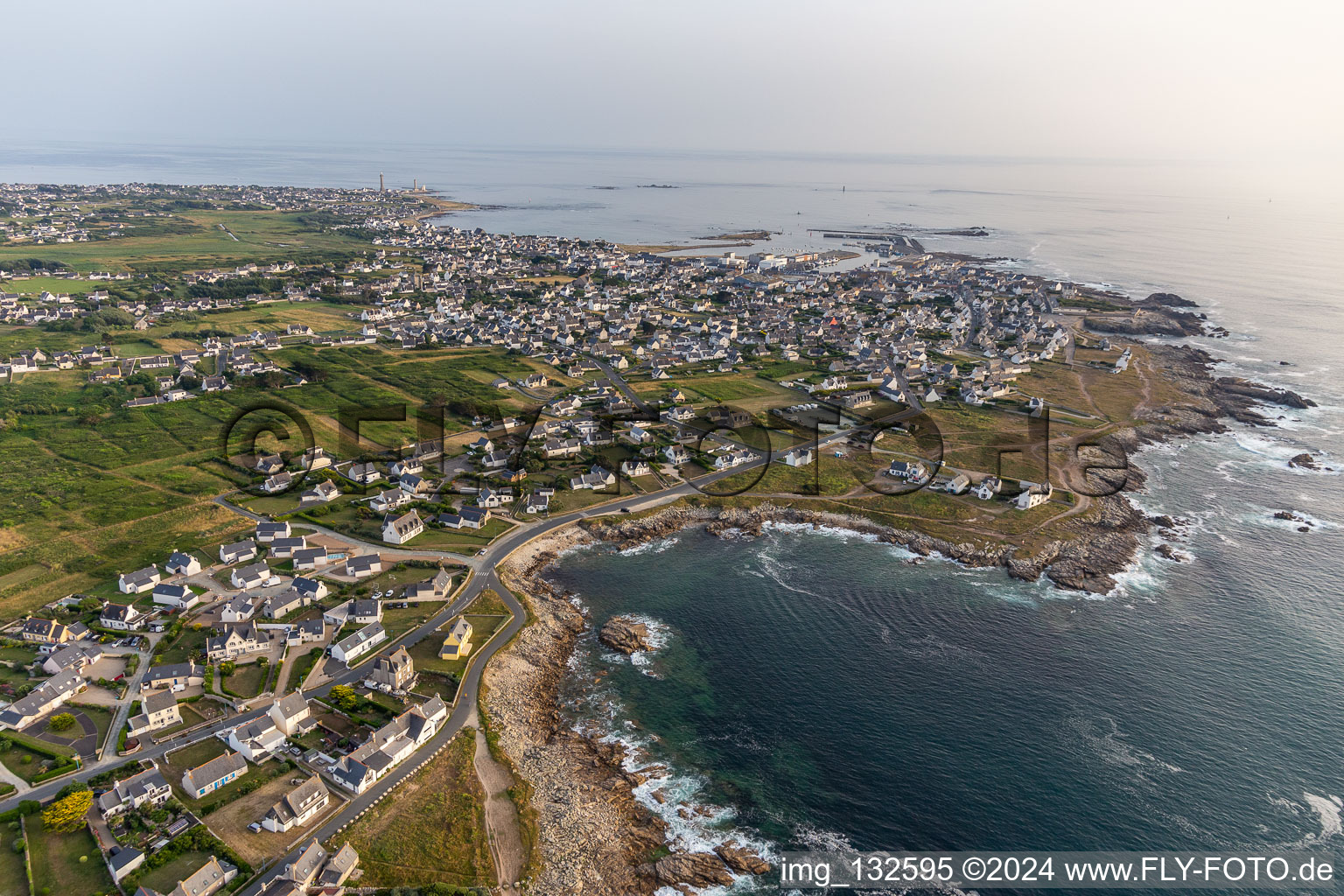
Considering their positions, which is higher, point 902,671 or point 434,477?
point 434,477

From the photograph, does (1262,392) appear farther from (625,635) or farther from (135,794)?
(135,794)

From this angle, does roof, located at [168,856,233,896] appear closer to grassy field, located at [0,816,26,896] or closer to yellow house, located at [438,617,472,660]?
grassy field, located at [0,816,26,896]

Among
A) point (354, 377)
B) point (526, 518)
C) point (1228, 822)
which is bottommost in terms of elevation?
point (1228, 822)

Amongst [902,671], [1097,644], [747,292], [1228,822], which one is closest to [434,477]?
[902,671]

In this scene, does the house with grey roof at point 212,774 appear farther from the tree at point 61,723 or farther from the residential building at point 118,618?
the residential building at point 118,618

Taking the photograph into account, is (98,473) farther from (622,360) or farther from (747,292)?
(747,292)

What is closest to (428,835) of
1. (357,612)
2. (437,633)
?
(437,633)

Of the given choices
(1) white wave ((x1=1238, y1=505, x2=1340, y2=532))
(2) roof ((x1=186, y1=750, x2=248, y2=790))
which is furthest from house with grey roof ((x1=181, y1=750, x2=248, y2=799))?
(1) white wave ((x1=1238, y1=505, x2=1340, y2=532))
